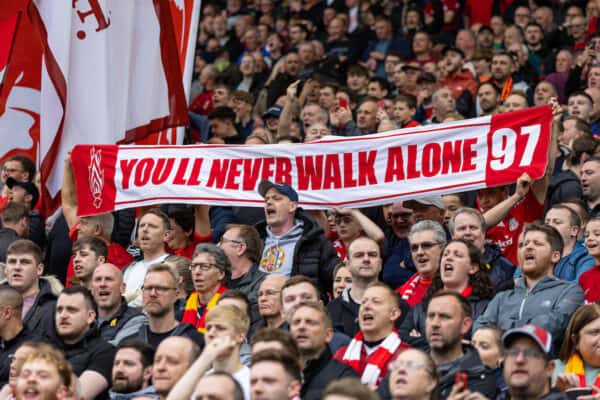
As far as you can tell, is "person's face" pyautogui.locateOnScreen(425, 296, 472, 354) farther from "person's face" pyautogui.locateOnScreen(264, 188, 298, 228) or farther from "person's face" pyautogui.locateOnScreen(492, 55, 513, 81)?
"person's face" pyautogui.locateOnScreen(492, 55, 513, 81)

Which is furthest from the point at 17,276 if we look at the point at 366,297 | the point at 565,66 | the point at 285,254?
the point at 565,66

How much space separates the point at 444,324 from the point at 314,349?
2.52ft

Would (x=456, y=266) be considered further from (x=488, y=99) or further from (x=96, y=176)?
(x=488, y=99)

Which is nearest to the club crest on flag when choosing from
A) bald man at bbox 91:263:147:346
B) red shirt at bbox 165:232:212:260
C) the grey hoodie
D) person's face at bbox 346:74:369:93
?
red shirt at bbox 165:232:212:260

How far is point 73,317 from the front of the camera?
9297 millimetres

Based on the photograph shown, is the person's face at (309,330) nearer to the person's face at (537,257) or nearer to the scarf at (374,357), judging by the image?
the scarf at (374,357)

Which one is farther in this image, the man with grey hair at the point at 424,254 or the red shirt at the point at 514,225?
the red shirt at the point at 514,225

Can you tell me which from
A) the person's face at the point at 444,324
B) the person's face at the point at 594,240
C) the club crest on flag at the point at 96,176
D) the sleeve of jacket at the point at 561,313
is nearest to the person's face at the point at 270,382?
the person's face at the point at 444,324

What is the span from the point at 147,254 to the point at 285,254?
3.51 feet

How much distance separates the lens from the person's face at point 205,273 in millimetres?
9914

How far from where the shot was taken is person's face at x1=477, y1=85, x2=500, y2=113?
45.5 feet

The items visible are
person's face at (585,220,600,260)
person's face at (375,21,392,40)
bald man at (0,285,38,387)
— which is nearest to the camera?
person's face at (585,220,600,260)

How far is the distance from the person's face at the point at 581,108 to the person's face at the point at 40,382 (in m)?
6.68

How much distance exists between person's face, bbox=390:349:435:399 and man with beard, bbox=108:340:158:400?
5.92 feet
